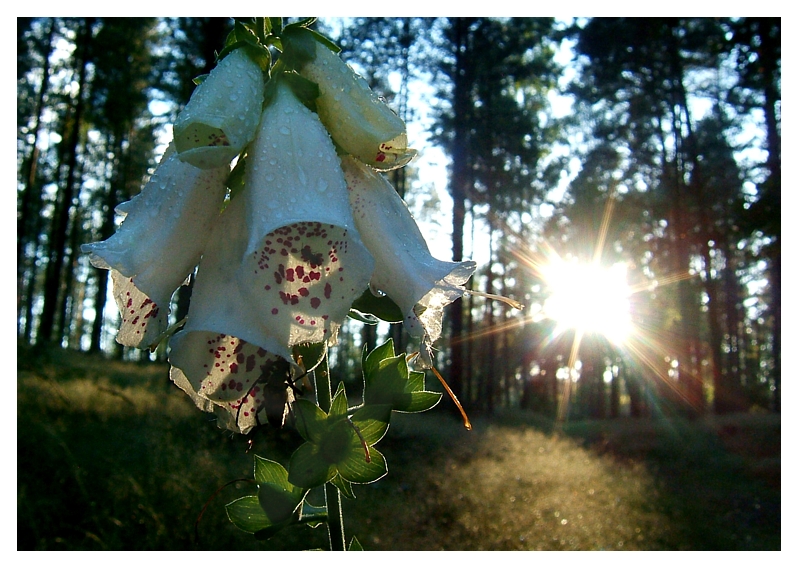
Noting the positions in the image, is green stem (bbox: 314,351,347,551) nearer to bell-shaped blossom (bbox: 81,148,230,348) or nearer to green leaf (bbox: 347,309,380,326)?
green leaf (bbox: 347,309,380,326)

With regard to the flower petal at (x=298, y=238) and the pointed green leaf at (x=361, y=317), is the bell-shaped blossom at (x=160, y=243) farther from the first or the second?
the pointed green leaf at (x=361, y=317)

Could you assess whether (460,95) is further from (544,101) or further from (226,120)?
(226,120)

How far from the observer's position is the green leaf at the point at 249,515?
3.02 feet

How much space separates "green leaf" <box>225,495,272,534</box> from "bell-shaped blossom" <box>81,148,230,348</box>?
32 cm

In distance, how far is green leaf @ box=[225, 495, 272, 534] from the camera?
920 millimetres

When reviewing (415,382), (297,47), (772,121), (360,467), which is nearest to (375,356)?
(415,382)

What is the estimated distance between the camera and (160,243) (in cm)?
83

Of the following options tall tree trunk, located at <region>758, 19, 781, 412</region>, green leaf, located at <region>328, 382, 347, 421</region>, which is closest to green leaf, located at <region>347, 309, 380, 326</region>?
green leaf, located at <region>328, 382, 347, 421</region>

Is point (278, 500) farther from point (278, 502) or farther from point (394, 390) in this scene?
point (394, 390)

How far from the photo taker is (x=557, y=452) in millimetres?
12430

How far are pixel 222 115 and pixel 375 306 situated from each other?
0.34 metres

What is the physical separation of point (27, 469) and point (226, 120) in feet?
22.4

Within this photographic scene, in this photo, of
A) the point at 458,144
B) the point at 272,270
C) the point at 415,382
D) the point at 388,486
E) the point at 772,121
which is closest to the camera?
the point at 272,270

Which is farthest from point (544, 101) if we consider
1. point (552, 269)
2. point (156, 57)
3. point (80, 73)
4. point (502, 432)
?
point (80, 73)
